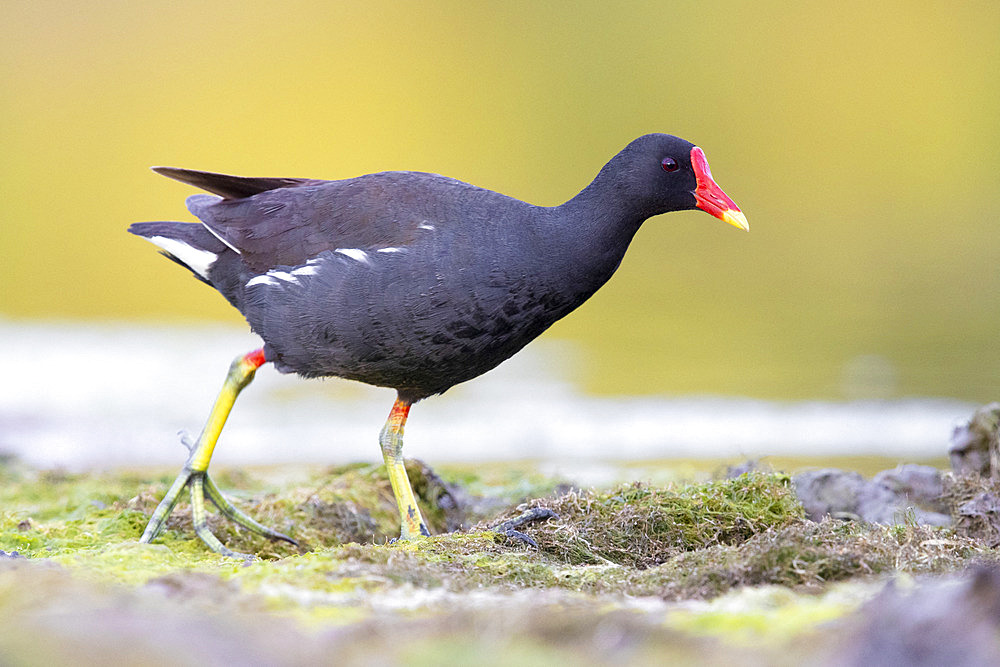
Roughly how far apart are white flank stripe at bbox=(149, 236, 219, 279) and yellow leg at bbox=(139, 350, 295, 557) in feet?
1.95

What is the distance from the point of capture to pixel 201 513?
17.4 feet

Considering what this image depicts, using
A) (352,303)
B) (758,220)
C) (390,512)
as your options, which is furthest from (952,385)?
(758,220)

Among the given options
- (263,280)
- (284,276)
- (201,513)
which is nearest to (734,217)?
(284,276)

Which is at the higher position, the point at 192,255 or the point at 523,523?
the point at 192,255

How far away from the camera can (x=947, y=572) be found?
346 cm

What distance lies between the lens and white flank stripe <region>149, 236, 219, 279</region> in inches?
228

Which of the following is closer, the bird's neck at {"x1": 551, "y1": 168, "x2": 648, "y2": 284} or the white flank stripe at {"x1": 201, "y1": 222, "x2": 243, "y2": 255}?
the bird's neck at {"x1": 551, "y1": 168, "x2": 648, "y2": 284}

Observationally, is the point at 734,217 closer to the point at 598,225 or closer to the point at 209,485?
the point at 598,225

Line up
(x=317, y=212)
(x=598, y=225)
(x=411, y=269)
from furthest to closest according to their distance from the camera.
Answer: (x=317, y=212) < (x=598, y=225) < (x=411, y=269)

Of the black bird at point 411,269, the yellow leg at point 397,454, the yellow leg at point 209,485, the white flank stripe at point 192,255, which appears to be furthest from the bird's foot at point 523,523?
the white flank stripe at point 192,255

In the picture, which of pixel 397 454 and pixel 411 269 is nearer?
pixel 411 269

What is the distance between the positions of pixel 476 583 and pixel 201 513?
233 cm

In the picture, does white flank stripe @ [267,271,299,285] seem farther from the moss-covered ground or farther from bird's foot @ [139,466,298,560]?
the moss-covered ground

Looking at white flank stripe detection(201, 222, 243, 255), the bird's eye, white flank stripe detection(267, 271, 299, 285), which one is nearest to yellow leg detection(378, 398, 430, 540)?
white flank stripe detection(267, 271, 299, 285)
